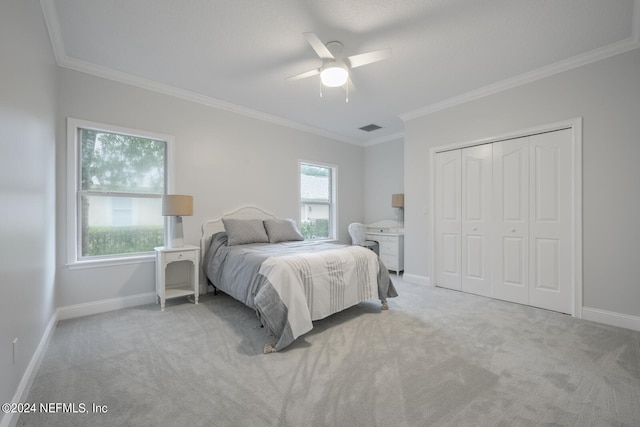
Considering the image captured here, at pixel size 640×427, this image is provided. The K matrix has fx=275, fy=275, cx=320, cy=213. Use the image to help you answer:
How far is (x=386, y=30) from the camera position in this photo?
2.37 m

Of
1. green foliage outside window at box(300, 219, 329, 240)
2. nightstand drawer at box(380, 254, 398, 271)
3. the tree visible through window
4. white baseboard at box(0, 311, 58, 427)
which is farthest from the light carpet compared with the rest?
green foliage outside window at box(300, 219, 329, 240)

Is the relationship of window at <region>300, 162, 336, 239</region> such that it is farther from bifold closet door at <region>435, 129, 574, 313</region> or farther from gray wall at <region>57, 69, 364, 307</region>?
bifold closet door at <region>435, 129, 574, 313</region>

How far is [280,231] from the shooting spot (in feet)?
12.7

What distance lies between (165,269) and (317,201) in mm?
2789

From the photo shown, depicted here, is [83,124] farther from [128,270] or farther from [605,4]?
[605,4]

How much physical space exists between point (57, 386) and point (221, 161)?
2.87 metres

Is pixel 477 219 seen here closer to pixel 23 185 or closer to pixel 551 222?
pixel 551 222

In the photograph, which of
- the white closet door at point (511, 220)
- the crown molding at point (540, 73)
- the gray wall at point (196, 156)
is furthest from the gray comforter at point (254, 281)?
the crown molding at point (540, 73)

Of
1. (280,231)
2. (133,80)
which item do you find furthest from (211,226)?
(133,80)

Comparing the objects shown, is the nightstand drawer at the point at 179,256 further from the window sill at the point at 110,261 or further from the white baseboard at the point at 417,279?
the white baseboard at the point at 417,279

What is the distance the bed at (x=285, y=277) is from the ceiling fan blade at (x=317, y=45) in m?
1.79

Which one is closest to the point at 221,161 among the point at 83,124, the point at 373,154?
the point at 83,124

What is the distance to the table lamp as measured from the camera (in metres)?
3.13

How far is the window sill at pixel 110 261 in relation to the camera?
9.38 ft
